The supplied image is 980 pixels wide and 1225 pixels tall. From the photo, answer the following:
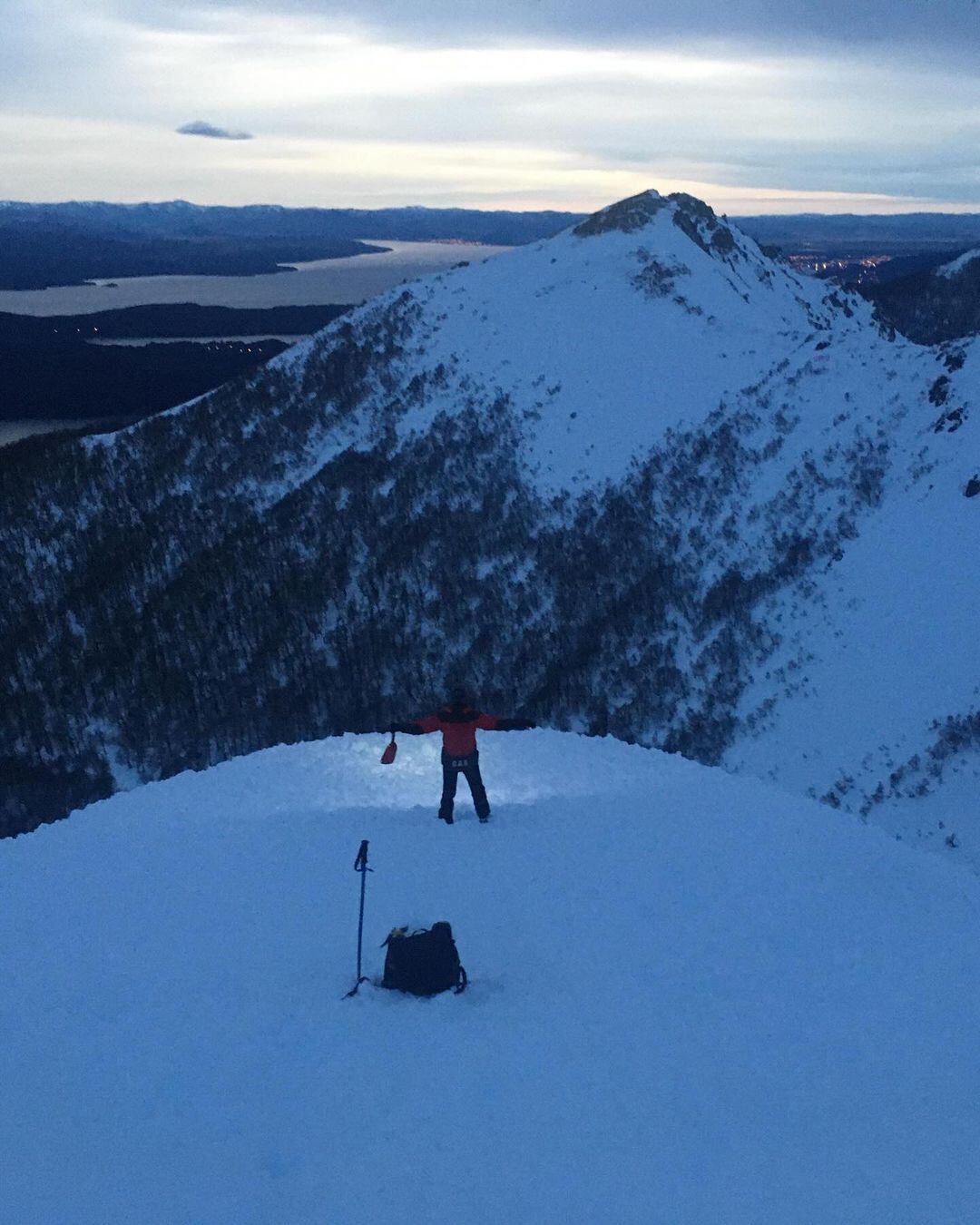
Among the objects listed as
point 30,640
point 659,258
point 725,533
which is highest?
point 659,258

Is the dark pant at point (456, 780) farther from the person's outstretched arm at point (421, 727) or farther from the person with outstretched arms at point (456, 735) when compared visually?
the person's outstretched arm at point (421, 727)

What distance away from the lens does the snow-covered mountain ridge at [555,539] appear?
3291 centimetres

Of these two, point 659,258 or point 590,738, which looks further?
point 659,258

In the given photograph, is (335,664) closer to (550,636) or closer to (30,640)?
(550,636)

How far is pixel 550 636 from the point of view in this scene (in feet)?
150

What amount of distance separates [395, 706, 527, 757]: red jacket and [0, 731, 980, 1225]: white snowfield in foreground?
1.01m

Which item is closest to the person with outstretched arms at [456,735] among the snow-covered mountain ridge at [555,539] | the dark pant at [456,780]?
the dark pant at [456,780]

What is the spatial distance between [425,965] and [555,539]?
4389 cm

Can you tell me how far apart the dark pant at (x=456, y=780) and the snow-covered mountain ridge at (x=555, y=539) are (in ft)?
49.0

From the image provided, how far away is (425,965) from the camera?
8125 mm

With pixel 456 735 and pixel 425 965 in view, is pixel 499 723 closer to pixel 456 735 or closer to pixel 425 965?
pixel 456 735

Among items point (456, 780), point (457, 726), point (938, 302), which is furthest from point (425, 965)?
point (938, 302)

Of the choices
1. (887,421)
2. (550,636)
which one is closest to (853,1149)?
(550,636)

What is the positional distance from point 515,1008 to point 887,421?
45290 mm
